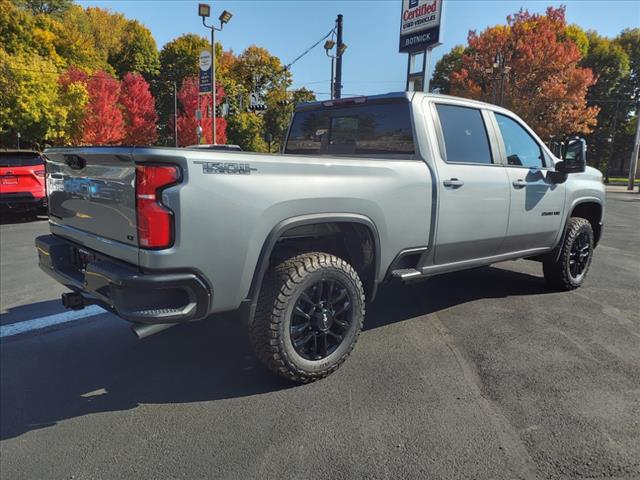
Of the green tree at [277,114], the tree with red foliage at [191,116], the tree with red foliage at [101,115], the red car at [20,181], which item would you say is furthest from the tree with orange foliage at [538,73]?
the red car at [20,181]

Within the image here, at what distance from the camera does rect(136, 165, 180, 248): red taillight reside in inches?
93.5

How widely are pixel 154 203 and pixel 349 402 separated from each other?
164cm

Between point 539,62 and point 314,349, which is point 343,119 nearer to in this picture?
point 314,349

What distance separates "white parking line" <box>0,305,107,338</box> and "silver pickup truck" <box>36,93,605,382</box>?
0.98 m

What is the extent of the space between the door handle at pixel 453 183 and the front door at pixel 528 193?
2.47ft

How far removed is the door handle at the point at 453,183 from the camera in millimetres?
3688

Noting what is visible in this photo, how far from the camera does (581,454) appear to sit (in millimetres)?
2377

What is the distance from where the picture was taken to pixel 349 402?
289 cm

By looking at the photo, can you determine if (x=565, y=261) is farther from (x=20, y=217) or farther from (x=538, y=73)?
(x=538, y=73)

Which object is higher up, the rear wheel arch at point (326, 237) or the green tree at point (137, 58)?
the green tree at point (137, 58)

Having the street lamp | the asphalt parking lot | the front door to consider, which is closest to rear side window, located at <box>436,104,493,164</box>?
the front door

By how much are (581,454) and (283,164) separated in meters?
2.20

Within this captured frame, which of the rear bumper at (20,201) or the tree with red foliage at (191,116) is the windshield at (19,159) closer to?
the rear bumper at (20,201)

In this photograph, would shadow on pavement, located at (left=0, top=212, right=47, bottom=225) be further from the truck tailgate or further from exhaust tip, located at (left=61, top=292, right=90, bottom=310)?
exhaust tip, located at (left=61, top=292, right=90, bottom=310)
